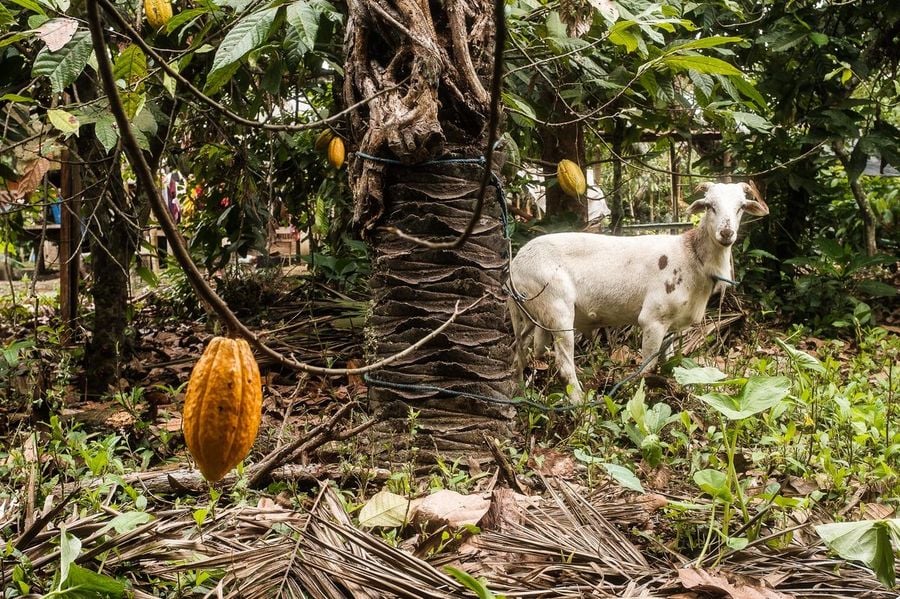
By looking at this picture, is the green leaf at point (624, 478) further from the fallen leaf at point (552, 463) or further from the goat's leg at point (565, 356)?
the goat's leg at point (565, 356)

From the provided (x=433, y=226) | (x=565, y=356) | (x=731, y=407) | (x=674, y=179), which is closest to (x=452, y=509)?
(x=731, y=407)

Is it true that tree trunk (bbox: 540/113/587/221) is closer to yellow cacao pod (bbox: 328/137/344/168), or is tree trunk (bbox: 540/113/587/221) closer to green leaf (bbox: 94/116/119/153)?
yellow cacao pod (bbox: 328/137/344/168)

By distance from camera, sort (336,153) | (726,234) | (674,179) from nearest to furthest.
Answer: (336,153)
(726,234)
(674,179)

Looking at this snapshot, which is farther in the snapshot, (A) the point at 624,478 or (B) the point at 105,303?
(B) the point at 105,303

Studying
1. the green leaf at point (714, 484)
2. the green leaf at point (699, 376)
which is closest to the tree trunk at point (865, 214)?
the green leaf at point (699, 376)

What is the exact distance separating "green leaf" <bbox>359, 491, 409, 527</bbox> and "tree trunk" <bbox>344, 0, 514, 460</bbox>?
1.56ft

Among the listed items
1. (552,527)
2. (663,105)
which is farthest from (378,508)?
(663,105)

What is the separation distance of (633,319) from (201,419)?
382 cm

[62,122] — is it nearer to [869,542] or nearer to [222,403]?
[222,403]

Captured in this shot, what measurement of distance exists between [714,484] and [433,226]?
4.02 feet

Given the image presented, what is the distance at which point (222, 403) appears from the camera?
0.89m

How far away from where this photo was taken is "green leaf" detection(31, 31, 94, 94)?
7.08 ft

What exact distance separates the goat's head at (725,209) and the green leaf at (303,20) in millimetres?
2693

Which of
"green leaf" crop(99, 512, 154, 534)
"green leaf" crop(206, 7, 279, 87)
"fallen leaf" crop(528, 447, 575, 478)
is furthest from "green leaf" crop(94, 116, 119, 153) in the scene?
"fallen leaf" crop(528, 447, 575, 478)
